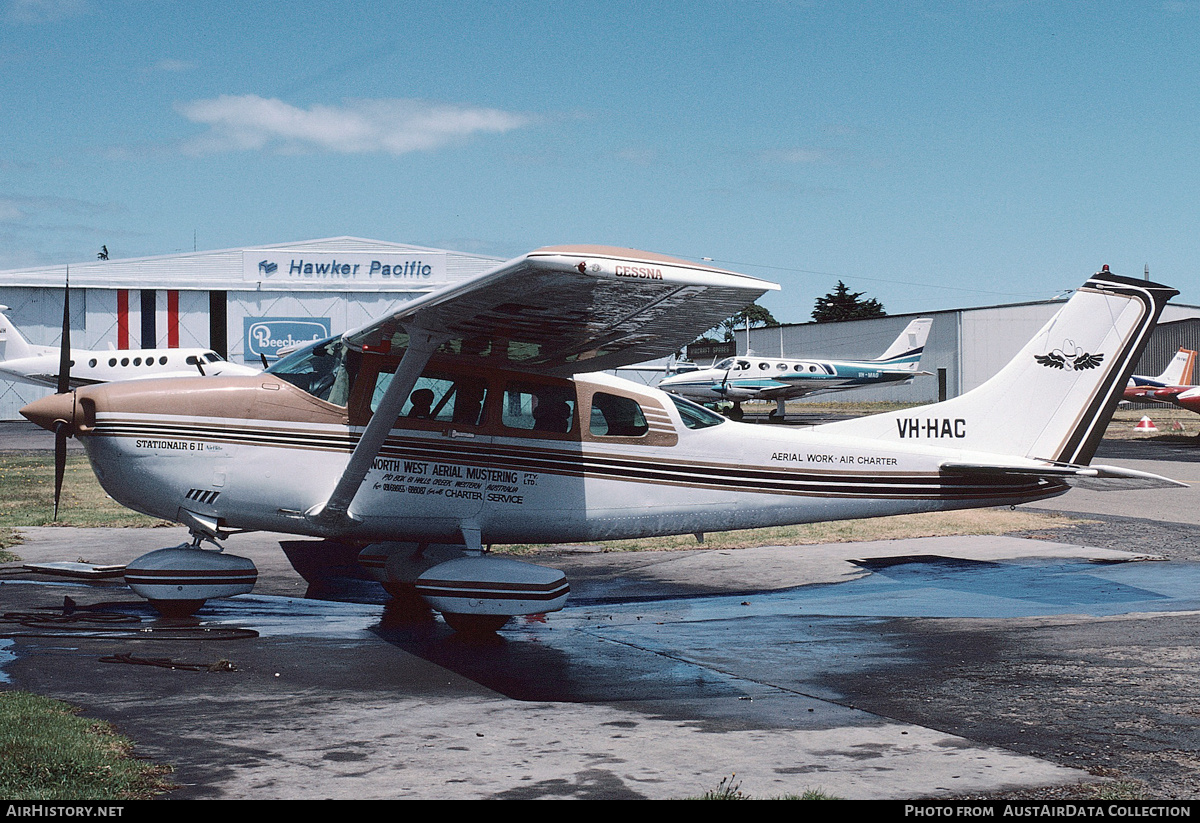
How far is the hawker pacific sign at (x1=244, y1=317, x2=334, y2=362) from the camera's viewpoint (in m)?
47.6

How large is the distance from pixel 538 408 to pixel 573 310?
6.30 feet

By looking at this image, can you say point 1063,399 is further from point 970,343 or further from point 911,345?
point 970,343

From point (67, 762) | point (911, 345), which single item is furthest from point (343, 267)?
point (67, 762)

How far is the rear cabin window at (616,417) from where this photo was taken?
29.3 ft

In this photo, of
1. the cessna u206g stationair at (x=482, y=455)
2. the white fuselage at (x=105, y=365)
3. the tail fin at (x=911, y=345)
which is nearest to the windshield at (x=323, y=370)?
the cessna u206g stationair at (x=482, y=455)

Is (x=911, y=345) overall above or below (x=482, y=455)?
above

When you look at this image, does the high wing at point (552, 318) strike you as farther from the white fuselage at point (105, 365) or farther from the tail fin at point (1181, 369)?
the tail fin at point (1181, 369)

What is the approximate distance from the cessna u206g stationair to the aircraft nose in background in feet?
0.06

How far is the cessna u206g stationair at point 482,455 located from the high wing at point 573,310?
31mm

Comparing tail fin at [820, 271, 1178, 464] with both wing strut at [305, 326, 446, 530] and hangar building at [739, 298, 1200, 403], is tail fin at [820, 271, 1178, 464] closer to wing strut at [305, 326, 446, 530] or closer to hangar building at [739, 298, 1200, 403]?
wing strut at [305, 326, 446, 530]

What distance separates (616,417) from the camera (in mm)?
9008

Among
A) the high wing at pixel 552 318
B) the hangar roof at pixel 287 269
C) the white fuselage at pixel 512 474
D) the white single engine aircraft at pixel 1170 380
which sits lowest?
the white fuselage at pixel 512 474

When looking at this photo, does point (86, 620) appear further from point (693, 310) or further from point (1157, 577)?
point (1157, 577)

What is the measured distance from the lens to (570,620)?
349 inches
